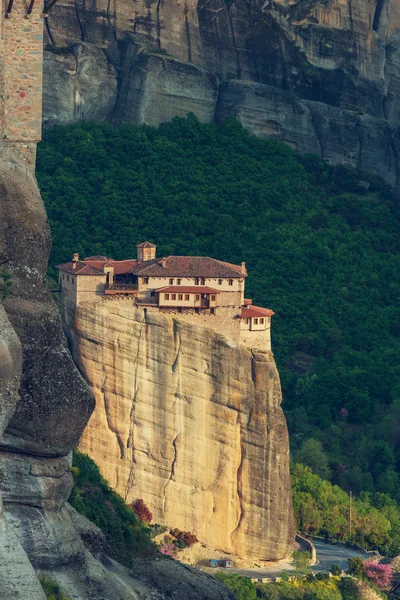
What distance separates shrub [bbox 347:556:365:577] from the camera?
68.9 metres

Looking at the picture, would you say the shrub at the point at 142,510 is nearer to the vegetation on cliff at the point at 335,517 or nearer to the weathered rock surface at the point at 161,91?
the vegetation on cliff at the point at 335,517

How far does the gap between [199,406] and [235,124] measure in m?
37.0

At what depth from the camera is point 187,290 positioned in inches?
2635

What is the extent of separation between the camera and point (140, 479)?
220 feet

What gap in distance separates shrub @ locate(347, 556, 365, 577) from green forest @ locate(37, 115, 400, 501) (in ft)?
41.7

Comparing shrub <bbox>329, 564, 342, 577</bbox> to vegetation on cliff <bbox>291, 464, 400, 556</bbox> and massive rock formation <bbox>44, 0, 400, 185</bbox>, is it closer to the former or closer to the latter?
vegetation on cliff <bbox>291, 464, 400, 556</bbox>

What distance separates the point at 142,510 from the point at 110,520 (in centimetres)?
1725

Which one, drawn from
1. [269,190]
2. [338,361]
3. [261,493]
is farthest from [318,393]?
[261,493]

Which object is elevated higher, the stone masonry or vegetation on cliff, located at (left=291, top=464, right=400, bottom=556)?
the stone masonry

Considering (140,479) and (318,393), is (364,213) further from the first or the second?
(140,479)

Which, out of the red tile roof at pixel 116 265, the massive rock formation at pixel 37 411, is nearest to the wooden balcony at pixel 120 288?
the red tile roof at pixel 116 265

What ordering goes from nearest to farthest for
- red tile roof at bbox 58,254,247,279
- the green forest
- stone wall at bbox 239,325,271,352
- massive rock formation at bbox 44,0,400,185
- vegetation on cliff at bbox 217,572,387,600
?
vegetation on cliff at bbox 217,572,387,600 → red tile roof at bbox 58,254,247,279 → stone wall at bbox 239,325,271,352 → the green forest → massive rock formation at bbox 44,0,400,185

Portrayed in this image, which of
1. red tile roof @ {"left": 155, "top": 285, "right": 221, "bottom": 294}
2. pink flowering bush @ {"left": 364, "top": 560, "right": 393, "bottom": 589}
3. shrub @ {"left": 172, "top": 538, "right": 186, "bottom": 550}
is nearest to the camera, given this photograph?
red tile roof @ {"left": 155, "top": 285, "right": 221, "bottom": 294}

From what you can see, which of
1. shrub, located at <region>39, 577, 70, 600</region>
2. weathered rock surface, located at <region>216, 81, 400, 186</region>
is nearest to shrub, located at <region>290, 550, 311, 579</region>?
shrub, located at <region>39, 577, 70, 600</region>
